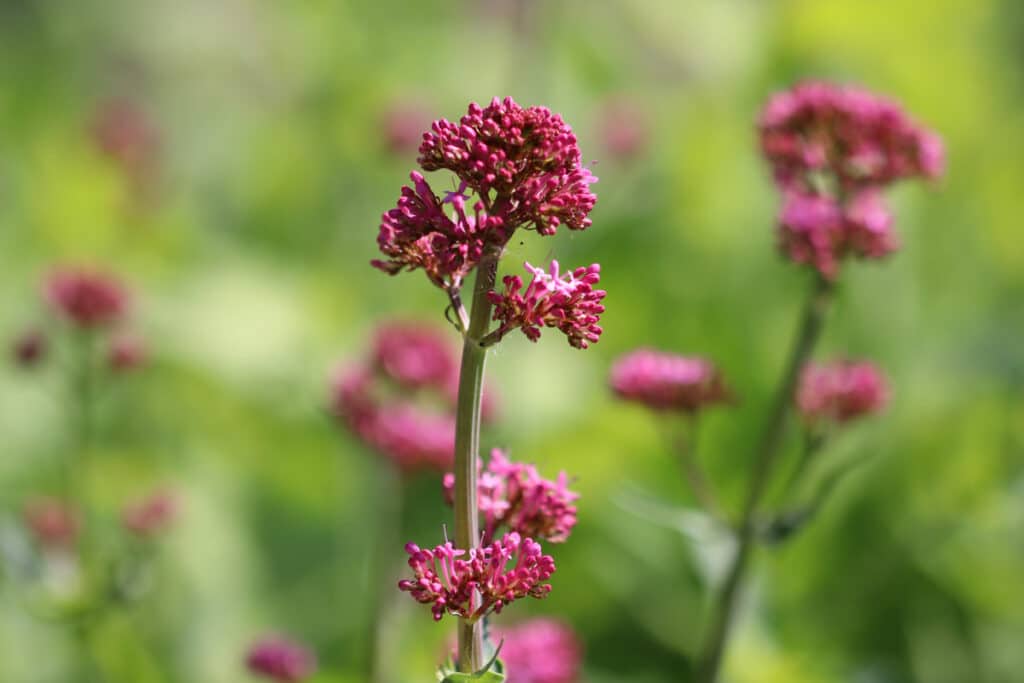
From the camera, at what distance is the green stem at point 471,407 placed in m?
1.25

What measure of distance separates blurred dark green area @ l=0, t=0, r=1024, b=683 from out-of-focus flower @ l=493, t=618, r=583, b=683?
0.31 metres

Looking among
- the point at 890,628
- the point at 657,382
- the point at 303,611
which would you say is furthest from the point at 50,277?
the point at 890,628

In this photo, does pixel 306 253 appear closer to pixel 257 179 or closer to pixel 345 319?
pixel 257 179

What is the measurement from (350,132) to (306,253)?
0.69m

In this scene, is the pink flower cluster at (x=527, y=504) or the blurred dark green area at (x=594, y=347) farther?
the blurred dark green area at (x=594, y=347)

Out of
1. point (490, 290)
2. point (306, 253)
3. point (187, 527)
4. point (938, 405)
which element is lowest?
point (490, 290)

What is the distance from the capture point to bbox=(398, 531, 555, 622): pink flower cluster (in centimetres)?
127

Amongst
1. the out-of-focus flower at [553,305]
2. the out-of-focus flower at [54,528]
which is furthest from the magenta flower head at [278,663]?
the out-of-focus flower at [553,305]

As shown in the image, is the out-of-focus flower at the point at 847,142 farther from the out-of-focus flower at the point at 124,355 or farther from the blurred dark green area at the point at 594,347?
the out-of-focus flower at the point at 124,355

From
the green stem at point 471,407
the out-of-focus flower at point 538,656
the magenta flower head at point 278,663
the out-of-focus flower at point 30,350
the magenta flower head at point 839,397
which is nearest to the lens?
the green stem at point 471,407

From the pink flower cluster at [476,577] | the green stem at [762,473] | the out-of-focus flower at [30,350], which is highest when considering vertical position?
the out-of-focus flower at [30,350]

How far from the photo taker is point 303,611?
141 inches

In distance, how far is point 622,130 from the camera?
485cm

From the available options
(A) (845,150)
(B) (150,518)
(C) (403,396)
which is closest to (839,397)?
(A) (845,150)
